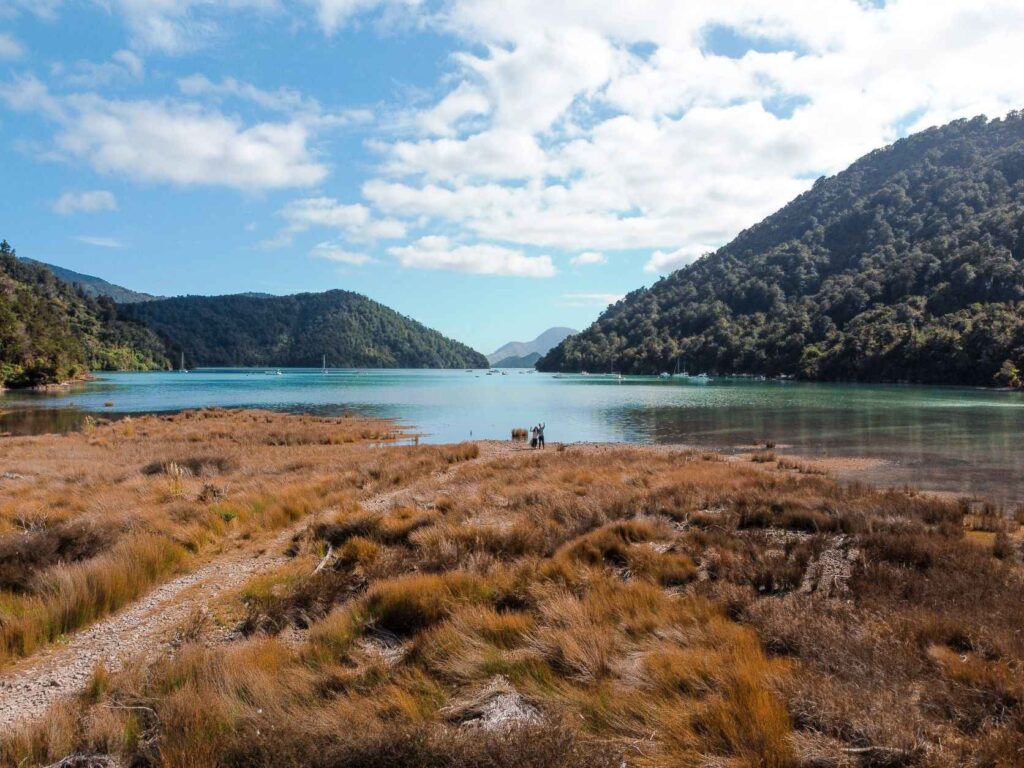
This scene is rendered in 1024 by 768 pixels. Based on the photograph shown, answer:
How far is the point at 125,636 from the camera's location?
678 cm

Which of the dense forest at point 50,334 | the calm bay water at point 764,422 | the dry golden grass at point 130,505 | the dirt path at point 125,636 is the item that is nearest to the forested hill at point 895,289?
the calm bay water at point 764,422

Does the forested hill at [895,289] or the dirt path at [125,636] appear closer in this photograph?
the dirt path at [125,636]

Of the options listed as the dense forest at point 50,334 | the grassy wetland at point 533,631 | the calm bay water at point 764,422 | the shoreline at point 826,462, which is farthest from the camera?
the dense forest at point 50,334

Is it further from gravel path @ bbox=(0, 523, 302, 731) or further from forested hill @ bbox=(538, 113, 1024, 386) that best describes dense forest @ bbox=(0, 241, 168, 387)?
forested hill @ bbox=(538, 113, 1024, 386)

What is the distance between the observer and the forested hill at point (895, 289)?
100812 mm

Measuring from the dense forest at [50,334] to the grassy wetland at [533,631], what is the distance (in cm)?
9475

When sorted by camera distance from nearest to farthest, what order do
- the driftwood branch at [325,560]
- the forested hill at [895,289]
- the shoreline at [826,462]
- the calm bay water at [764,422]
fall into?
the driftwood branch at [325,560] < the shoreline at [826,462] < the calm bay water at [764,422] < the forested hill at [895,289]

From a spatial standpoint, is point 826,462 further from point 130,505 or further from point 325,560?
point 130,505

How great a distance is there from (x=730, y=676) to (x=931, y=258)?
157 m

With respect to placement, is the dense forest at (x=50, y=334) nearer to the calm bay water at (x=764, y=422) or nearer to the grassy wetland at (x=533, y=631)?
the calm bay water at (x=764, y=422)

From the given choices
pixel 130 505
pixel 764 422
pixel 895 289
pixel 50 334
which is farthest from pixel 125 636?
pixel 895 289

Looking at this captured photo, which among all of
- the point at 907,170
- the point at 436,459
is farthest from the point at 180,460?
the point at 907,170

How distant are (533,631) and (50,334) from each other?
122726 mm

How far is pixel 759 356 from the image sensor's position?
479ft
